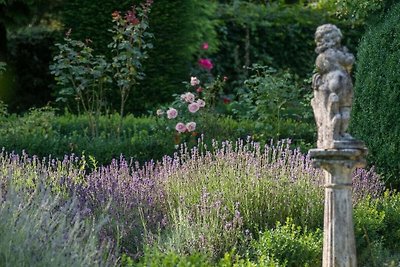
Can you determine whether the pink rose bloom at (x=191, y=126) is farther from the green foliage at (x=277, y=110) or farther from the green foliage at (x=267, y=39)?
the green foliage at (x=267, y=39)

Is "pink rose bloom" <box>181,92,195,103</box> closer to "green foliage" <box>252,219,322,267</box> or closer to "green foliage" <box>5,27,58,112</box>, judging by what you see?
"green foliage" <box>252,219,322,267</box>

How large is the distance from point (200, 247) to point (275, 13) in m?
10.3

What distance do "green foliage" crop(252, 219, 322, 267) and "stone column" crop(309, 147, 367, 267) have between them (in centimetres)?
79

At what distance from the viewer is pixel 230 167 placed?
6.83 m

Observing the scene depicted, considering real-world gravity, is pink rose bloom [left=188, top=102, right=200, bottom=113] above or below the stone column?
above

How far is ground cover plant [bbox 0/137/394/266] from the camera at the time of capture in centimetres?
583

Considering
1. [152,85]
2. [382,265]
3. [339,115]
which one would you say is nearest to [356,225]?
[382,265]

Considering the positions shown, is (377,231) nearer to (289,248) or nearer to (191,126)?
(289,248)

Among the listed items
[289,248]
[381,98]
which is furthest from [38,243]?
[381,98]

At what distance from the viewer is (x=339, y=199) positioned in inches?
192

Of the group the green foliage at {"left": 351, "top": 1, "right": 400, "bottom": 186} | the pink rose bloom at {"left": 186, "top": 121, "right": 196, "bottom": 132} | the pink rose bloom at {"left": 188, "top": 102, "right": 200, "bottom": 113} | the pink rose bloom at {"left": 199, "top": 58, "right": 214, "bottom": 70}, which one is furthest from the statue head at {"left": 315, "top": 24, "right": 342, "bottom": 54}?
the pink rose bloom at {"left": 199, "top": 58, "right": 214, "bottom": 70}

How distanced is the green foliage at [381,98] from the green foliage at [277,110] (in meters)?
1.24

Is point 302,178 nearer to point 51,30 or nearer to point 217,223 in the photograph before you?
point 217,223

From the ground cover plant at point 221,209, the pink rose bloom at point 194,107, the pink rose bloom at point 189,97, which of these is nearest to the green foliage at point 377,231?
the ground cover plant at point 221,209
